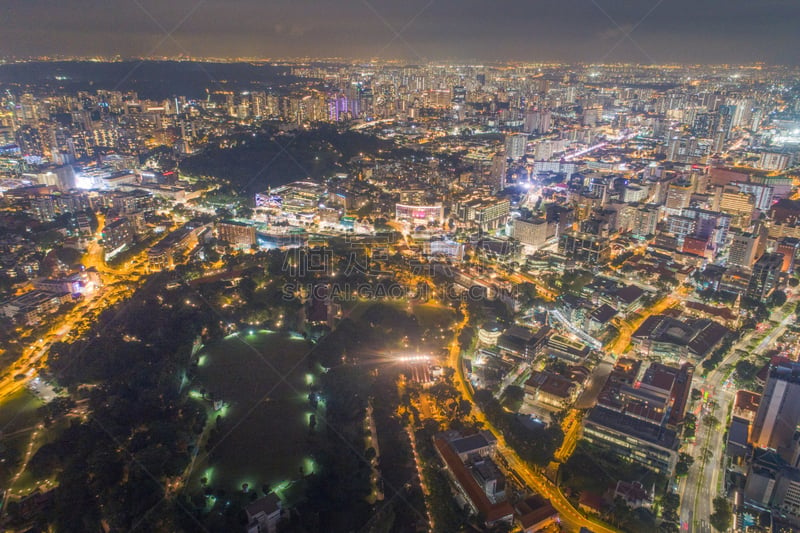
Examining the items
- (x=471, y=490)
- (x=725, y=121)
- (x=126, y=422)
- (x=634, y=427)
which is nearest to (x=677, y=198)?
(x=634, y=427)

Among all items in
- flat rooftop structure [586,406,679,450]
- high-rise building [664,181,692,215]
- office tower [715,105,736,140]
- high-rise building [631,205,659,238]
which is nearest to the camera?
flat rooftop structure [586,406,679,450]

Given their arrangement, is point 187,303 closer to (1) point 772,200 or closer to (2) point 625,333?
(2) point 625,333

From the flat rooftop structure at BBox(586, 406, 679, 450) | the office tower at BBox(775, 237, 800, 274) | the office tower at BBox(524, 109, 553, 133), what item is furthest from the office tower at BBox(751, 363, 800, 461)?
the office tower at BBox(524, 109, 553, 133)

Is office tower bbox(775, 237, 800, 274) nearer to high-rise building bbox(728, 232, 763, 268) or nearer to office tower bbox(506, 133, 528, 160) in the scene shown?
high-rise building bbox(728, 232, 763, 268)

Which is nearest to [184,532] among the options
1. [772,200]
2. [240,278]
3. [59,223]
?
[240,278]

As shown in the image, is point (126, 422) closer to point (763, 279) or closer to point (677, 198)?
point (763, 279)

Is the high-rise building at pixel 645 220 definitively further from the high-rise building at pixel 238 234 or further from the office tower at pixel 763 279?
the high-rise building at pixel 238 234
